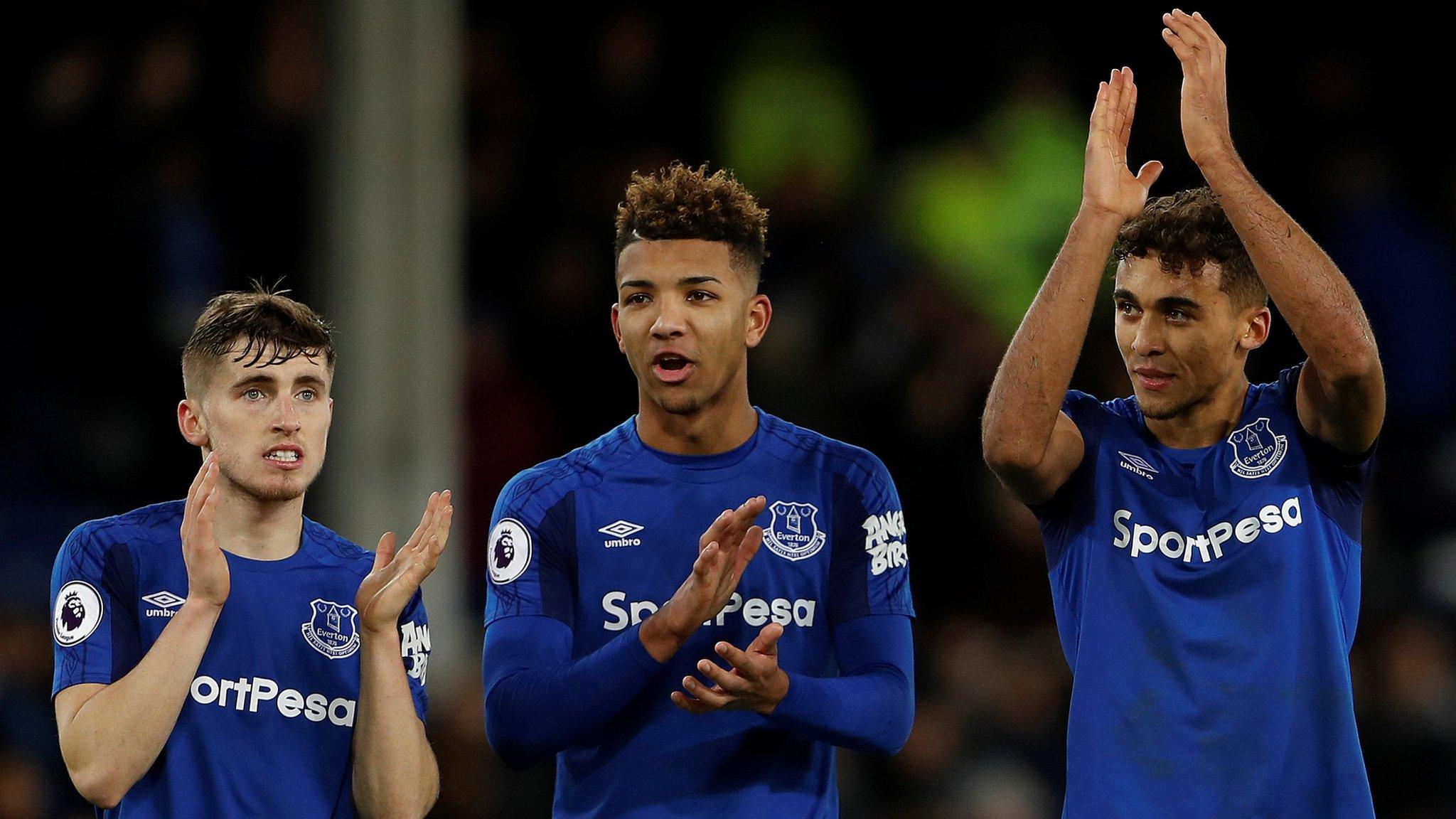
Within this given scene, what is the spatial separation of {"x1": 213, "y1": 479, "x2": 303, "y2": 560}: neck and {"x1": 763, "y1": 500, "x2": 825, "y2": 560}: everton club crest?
1075 millimetres

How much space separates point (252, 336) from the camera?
419 centimetres

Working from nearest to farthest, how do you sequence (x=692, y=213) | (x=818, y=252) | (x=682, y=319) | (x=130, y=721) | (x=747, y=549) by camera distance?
(x=130, y=721)
(x=747, y=549)
(x=682, y=319)
(x=692, y=213)
(x=818, y=252)

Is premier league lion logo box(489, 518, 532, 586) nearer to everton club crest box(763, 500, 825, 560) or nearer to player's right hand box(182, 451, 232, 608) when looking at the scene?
everton club crest box(763, 500, 825, 560)

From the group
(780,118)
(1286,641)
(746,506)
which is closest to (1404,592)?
(780,118)

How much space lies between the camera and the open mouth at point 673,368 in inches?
172

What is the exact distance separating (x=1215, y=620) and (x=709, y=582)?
1.11 metres

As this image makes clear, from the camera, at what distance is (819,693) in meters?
4.08

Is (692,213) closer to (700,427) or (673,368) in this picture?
(673,368)

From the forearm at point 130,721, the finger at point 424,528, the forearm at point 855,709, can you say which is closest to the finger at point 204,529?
the forearm at point 130,721

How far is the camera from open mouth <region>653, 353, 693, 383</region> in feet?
14.3

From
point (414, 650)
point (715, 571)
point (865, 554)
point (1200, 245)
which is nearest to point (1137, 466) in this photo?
point (1200, 245)

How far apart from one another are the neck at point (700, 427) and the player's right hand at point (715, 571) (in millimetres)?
494

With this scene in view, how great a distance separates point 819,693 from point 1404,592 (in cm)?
511

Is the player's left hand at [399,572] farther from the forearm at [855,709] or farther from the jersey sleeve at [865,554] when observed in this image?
the jersey sleeve at [865,554]
